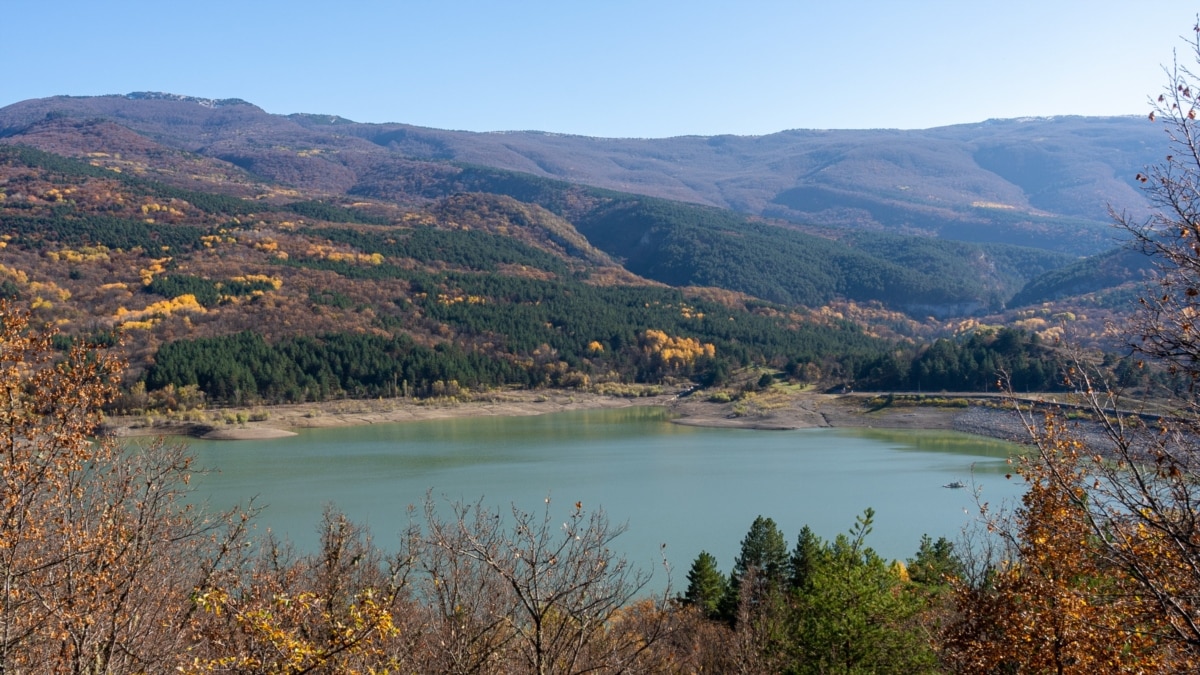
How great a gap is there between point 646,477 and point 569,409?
98.2ft

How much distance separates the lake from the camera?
2484 cm

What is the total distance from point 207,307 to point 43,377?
68100 millimetres

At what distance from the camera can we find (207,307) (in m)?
68.1

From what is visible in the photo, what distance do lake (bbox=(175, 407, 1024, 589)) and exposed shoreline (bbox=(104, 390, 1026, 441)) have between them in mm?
1948

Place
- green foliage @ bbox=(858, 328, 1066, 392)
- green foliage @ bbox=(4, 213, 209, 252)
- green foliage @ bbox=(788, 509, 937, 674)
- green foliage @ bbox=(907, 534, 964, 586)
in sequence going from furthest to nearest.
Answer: green foliage @ bbox=(4, 213, 209, 252), green foliage @ bbox=(858, 328, 1066, 392), green foliage @ bbox=(907, 534, 964, 586), green foliage @ bbox=(788, 509, 937, 674)

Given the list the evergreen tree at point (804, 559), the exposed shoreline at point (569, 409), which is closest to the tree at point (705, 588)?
the evergreen tree at point (804, 559)

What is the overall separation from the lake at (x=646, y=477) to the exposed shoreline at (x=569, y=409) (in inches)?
76.7

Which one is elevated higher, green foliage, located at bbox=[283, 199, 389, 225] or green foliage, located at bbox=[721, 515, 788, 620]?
green foliage, located at bbox=[283, 199, 389, 225]

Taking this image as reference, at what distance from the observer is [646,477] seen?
34406 millimetres

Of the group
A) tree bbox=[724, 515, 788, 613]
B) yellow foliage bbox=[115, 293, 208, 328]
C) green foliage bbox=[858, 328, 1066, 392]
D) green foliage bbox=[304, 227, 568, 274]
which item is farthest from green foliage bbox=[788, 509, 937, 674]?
green foliage bbox=[304, 227, 568, 274]

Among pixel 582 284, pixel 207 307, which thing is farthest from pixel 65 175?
pixel 582 284

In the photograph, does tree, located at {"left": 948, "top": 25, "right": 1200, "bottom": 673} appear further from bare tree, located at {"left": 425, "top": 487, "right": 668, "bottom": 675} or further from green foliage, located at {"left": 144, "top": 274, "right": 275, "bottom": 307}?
green foliage, located at {"left": 144, "top": 274, "right": 275, "bottom": 307}

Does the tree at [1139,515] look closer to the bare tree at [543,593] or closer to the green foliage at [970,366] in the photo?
the bare tree at [543,593]

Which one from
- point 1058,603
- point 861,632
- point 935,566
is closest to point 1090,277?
point 935,566
